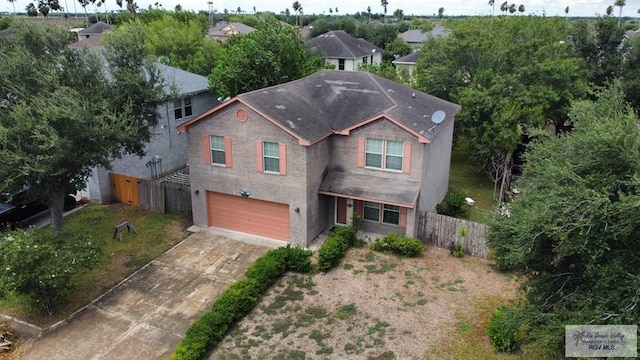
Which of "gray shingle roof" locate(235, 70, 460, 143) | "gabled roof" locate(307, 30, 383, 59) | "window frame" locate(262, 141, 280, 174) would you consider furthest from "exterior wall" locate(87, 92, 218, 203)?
"gabled roof" locate(307, 30, 383, 59)

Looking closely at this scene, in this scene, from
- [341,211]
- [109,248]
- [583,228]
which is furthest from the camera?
[341,211]

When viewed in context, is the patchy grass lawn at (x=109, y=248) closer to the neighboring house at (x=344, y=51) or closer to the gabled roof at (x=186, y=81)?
the gabled roof at (x=186, y=81)

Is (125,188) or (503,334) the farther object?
(125,188)

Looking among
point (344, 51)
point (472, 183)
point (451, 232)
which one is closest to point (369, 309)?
point (451, 232)

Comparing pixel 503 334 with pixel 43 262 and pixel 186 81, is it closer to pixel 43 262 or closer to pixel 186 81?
pixel 43 262

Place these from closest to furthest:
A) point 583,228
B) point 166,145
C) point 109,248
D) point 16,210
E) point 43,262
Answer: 1. point 583,228
2. point 43,262
3. point 109,248
4. point 16,210
5. point 166,145

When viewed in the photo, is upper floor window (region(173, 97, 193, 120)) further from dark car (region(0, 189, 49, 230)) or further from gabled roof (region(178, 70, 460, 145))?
dark car (region(0, 189, 49, 230))

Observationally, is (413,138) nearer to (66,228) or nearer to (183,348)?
(183,348)
